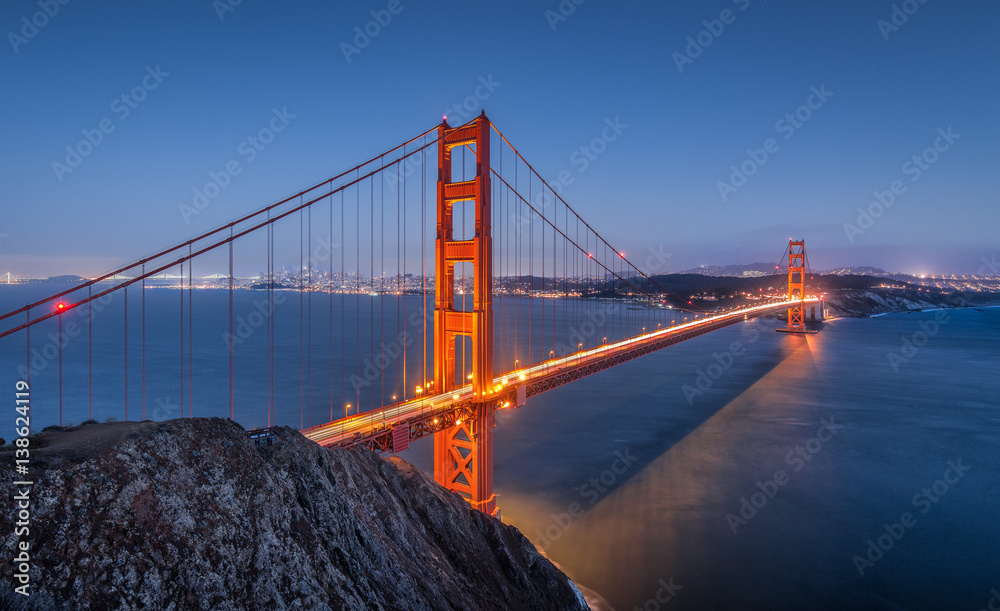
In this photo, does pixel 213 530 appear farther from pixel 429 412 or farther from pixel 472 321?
pixel 472 321

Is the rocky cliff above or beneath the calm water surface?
above

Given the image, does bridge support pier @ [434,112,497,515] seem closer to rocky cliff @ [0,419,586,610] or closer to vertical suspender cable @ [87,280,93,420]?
rocky cliff @ [0,419,586,610]

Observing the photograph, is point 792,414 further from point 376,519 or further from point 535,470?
point 376,519

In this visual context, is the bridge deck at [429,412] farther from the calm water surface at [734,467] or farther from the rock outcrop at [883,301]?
the rock outcrop at [883,301]

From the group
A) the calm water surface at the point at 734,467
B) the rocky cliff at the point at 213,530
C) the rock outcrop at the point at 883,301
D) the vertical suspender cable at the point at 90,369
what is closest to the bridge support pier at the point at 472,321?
the calm water surface at the point at 734,467

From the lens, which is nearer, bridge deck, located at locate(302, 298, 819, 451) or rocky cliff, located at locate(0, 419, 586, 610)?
rocky cliff, located at locate(0, 419, 586, 610)

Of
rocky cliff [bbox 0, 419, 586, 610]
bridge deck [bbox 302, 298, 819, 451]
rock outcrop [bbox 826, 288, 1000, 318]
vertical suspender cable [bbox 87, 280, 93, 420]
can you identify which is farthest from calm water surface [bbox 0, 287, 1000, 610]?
rock outcrop [bbox 826, 288, 1000, 318]
